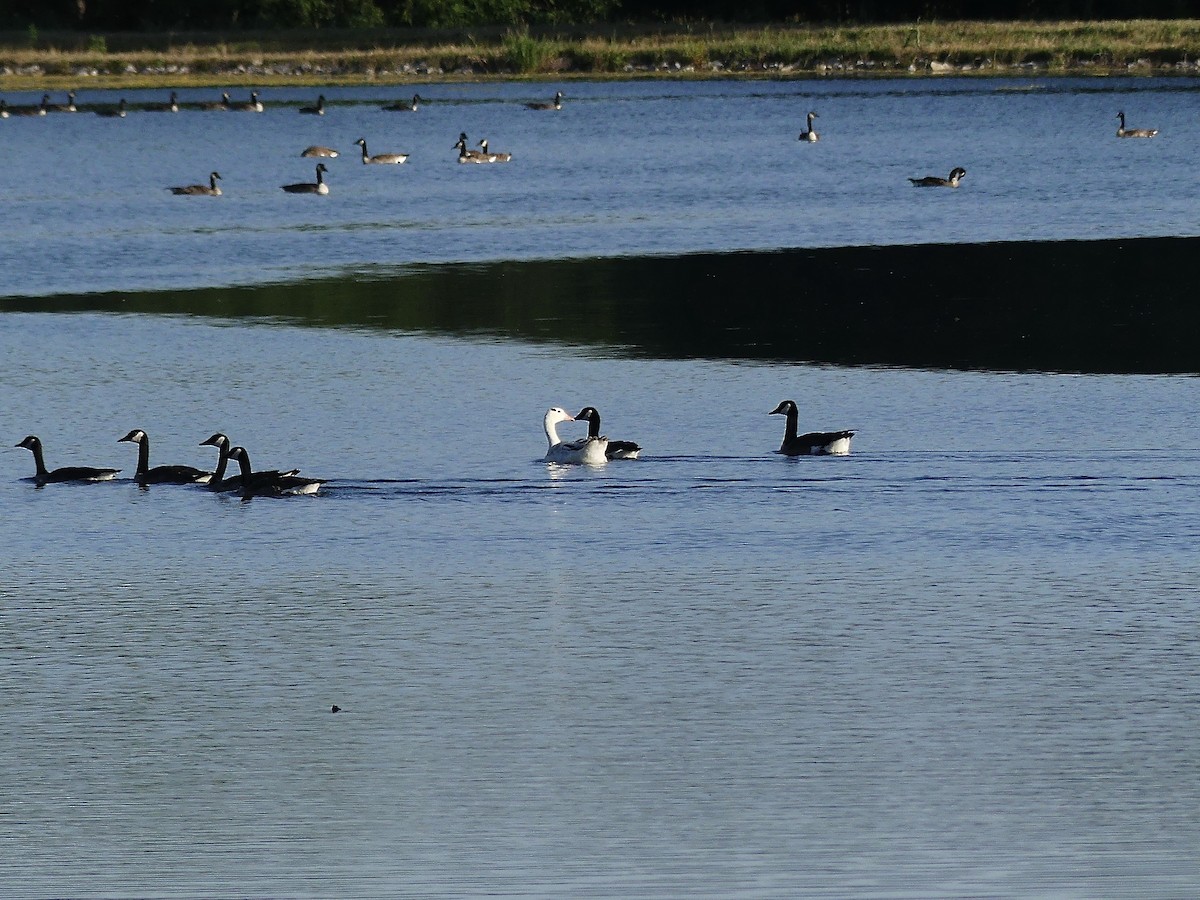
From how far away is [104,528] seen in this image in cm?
1808

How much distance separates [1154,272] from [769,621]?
20166mm

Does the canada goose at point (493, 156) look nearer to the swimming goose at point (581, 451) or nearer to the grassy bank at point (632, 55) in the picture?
the grassy bank at point (632, 55)

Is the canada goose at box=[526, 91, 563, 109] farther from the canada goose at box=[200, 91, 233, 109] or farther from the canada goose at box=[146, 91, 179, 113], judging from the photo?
the canada goose at box=[146, 91, 179, 113]

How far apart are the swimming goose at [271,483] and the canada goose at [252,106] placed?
59788 mm

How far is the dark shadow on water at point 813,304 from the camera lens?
26.5m

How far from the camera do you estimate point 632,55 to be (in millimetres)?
87312

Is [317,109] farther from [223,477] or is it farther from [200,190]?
[223,477]

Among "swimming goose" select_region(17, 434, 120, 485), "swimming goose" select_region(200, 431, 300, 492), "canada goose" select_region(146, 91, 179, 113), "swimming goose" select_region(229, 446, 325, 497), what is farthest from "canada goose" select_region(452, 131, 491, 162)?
"swimming goose" select_region(229, 446, 325, 497)

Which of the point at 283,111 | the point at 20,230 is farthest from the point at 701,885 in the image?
the point at 283,111

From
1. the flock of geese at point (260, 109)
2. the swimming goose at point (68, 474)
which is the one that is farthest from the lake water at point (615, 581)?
the flock of geese at point (260, 109)

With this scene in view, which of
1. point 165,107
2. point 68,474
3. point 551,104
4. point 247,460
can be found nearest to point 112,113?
point 165,107

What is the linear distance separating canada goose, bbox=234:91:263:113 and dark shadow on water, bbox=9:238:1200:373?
42816mm

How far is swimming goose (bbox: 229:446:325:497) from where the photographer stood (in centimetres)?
1869

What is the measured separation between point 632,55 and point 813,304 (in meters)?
58.3
